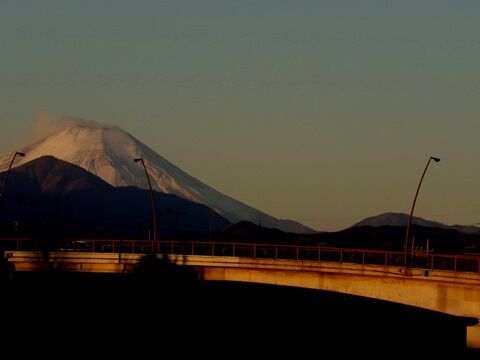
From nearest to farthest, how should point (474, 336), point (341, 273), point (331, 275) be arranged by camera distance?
point (474, 336) < point (341, 273) < point (331, 275)

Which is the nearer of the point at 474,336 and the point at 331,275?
the point at 474,336

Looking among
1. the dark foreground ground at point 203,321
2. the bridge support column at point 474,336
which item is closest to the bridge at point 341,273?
the bridge support column at point 474,336

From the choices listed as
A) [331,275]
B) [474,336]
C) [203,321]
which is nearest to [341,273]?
[331,275]

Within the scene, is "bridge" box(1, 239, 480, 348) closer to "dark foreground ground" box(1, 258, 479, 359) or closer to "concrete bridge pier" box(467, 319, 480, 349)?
"concrete bridge pier" box(467, 319, 480, 349)

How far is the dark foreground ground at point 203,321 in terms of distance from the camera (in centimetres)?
10475

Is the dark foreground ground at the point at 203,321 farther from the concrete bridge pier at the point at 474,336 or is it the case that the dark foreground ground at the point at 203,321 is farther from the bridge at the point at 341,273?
the bridge at the point at 341,273

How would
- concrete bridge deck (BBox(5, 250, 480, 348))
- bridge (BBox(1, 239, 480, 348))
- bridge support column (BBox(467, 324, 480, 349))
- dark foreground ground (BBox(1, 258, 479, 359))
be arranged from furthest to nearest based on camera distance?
dark foreground ground (BBox(1, 258, 479, 359)), bridge (BBox(1, 239, 480, 348)), concrete bridge deck (BBox(5, 250, 480, 348)), bridge support column (BBox(467, 324, 480, 349))

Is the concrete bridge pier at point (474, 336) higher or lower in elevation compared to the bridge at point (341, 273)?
lower

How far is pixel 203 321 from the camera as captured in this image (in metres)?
129

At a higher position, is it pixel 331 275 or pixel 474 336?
pixel 331 275

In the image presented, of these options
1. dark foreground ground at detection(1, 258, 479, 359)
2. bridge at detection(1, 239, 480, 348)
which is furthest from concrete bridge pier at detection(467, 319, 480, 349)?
dark foreground ground at detection(1, 258, 479, 359)

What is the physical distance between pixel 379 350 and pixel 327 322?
1135 inches

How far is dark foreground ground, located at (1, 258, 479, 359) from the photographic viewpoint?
10475 centimetres

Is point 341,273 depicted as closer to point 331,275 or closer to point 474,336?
point 331,275
